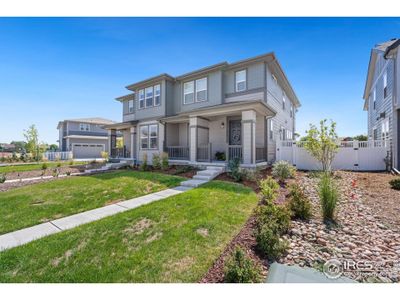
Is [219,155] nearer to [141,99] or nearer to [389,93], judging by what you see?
[141,99]

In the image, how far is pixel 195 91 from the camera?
13.7 meters

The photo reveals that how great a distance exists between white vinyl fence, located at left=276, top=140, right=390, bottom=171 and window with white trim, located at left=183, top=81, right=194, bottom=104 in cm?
803

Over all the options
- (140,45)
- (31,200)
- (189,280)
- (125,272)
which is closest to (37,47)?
(140,45)

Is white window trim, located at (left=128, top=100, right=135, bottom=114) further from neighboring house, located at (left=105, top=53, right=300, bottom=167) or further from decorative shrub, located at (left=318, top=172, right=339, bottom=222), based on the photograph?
decorative shrub, located at (left=318, top=172, right=339, bottom=222)

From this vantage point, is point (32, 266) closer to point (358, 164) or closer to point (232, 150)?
point (232, 150)

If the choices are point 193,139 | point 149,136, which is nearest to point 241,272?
point 193,139

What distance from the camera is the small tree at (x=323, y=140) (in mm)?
7621

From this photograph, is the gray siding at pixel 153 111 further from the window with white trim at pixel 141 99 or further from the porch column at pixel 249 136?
the porch column at pixel 249 136

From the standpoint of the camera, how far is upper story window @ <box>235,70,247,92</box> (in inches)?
473

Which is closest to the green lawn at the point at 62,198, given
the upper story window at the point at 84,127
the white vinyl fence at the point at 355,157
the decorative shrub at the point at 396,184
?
the white vinyl fence at the point at 355,157

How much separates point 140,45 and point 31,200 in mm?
7773

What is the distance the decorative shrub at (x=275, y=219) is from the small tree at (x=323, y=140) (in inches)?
178

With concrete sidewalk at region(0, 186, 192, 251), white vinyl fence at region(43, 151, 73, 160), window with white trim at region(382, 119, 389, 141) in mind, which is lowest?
concrete sidewalk at region(0, 186, 192, 251)

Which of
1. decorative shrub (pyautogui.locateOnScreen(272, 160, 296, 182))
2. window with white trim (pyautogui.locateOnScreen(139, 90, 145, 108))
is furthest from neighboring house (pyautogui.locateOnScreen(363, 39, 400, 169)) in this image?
window with white trim (pyautogui.locateOnScreen(139, 90, 145, 108))
